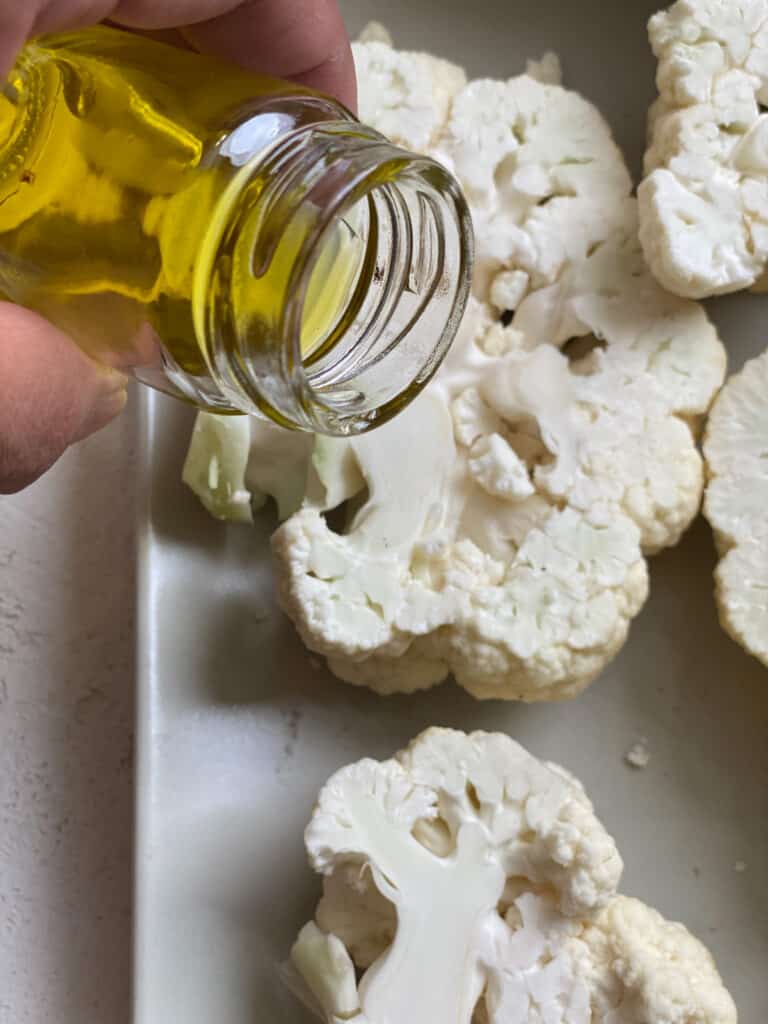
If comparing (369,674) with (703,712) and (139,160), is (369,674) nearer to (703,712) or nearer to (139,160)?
(703,712)

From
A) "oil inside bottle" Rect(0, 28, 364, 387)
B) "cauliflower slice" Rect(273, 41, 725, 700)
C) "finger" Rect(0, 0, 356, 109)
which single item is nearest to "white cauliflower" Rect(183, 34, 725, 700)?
"cauliflower slice" Rect(273, 41, 725, 700)

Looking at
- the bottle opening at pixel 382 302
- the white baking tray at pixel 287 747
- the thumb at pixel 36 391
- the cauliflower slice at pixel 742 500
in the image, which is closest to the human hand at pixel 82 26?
the thumb at pixel 36 391

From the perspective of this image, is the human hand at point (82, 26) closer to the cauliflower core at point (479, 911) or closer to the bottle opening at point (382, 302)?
the bottle opening at point (382, 302)

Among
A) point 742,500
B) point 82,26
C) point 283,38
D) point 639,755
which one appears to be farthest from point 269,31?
point 639,755

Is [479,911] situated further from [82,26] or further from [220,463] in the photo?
[82,26]

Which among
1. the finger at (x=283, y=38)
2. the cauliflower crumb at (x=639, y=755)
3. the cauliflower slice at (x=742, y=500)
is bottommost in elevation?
the cauliflower crumb at (x=639, y=755)
